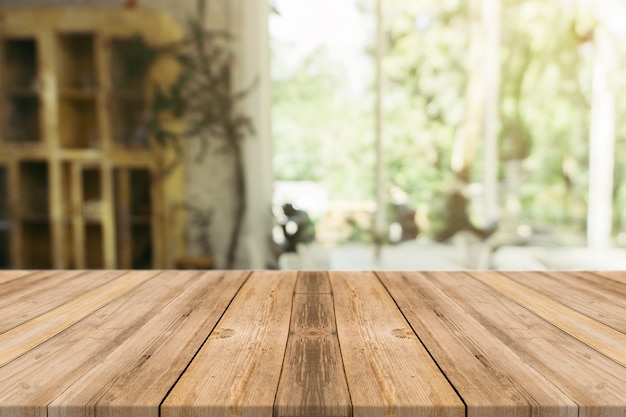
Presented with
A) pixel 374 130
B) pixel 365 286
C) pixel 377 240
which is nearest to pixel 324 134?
pixel 374 130

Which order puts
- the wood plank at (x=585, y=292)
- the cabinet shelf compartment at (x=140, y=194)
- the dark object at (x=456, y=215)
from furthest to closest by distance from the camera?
the dark object at (x=456, y=215), the cabinet shelf compartment at (x=140, y=194), the wood plank at (x=585, y=292)

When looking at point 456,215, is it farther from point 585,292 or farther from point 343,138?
point 585,292

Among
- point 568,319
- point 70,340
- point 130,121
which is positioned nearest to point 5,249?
point 130,121

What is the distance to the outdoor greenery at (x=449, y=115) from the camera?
4.04m

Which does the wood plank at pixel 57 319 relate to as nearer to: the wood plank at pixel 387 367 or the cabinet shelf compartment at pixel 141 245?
the wood plank at pixel 387 367

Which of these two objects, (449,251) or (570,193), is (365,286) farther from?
(570,193)

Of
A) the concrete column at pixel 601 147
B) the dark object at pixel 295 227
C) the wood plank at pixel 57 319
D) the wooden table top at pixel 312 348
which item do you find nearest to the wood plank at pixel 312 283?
the wooden table top at pixel 312 348

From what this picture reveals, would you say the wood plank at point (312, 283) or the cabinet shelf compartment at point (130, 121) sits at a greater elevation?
the cabinet shelf compartment at point (130, 121)

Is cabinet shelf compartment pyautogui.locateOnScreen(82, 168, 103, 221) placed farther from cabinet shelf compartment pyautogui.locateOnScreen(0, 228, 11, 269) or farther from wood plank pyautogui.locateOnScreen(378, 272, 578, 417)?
wood plank pyautogui.locateOnScreen(378, 272, 578, 417)

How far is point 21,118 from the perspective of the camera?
390 cm

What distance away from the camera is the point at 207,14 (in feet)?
13.4

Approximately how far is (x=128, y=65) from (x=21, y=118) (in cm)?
93

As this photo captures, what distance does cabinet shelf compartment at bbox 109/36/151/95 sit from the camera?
3.65m

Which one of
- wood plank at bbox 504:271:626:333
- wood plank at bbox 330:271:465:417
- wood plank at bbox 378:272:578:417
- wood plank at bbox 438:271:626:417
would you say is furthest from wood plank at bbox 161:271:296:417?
wood plank at bbox 504:271:626:333
